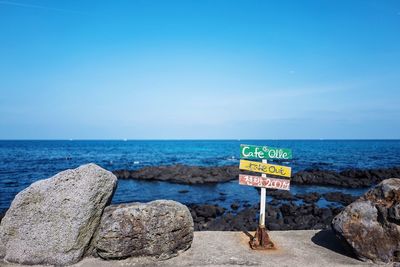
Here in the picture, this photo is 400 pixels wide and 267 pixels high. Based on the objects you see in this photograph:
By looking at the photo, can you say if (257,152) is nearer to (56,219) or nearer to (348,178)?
(56,219)

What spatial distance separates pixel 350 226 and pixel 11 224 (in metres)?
6.47

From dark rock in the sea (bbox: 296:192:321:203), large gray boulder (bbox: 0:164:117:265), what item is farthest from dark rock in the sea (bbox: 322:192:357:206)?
large gray boulder (bbox: 0:164:117:265)

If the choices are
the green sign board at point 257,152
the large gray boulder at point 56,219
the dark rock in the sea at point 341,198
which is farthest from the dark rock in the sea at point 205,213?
the large gray boulder at point 56,219

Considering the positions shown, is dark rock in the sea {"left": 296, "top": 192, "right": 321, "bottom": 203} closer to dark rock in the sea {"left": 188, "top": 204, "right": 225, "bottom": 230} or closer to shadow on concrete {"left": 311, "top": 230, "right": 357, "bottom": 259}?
dark rock in the sea {"left": 188, "top": 204, "right": 225, "bottom": 230}

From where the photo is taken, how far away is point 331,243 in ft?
21.9

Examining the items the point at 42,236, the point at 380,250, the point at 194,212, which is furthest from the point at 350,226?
the point at 194,212

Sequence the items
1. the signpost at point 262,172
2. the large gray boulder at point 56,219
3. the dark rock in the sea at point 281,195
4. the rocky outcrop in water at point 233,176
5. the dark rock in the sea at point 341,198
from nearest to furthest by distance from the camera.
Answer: the large gray boulder at point 56,219
the signpost at point 262,172
the dark rock in the sea at point 341,198
the dark rock in the sea at point 281,195
the rocky outcrop in water at point 233,176

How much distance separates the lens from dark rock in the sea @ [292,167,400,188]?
26031mm

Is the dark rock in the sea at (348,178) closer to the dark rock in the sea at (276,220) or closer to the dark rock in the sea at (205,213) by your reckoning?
the dark rock in the sea at (276,220)

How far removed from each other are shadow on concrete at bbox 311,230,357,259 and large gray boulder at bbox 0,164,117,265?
4905 mm

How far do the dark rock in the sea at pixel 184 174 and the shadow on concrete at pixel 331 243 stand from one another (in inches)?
839

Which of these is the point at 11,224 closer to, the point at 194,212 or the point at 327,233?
the point at 327,233

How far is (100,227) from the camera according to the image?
5.60 meters

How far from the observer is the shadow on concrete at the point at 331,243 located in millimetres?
5934
